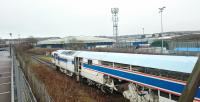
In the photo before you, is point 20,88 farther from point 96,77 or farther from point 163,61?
point 96,77

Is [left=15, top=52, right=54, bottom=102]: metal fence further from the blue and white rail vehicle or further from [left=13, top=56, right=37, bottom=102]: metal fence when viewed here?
the blue and white rail vehicle

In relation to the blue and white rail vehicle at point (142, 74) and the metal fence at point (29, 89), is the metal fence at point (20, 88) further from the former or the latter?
the blue and white rail vehicle at point (142, 74)

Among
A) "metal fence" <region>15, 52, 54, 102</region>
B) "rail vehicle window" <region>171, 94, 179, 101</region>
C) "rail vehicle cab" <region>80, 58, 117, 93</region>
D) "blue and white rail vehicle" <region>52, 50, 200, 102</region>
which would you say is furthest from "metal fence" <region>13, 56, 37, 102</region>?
"rail vehicle cab" <region>80, 58, 117, 93</region>

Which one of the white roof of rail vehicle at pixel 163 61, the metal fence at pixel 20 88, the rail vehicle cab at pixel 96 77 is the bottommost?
the rail vehicle cab at pixel 96 77

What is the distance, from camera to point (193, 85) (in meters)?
1.96

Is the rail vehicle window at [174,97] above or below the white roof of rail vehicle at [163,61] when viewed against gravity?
below

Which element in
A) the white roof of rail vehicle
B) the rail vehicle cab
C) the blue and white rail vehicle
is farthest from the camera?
the rail vehicle cab

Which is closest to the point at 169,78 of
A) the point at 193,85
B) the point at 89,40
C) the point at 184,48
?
the point at 193,85

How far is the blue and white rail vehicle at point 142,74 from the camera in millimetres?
10359

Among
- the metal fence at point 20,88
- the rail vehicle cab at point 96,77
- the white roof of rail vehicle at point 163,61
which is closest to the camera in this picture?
the metal fence at point 20,88

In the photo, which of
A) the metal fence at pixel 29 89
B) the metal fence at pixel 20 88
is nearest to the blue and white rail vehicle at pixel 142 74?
the metal fence at pixel 29 89

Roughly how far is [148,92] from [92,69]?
8637mm

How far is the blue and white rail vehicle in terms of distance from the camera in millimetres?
10359

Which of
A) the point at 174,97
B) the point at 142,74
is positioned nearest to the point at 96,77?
the point at 142,74
